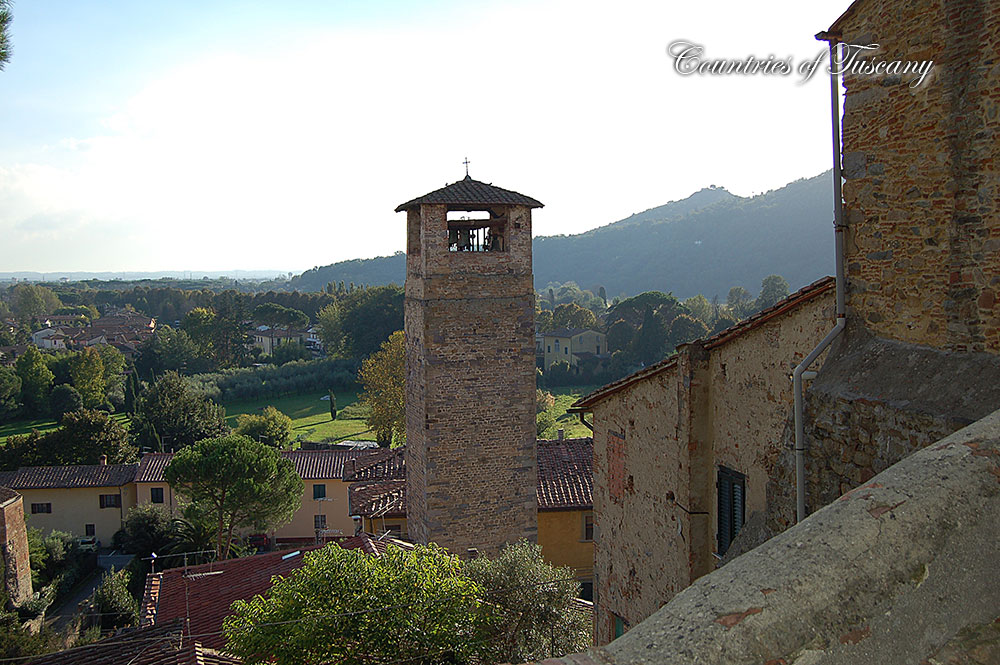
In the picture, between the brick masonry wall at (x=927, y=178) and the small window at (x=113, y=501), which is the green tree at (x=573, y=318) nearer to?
the small window at (x=113, y=501)

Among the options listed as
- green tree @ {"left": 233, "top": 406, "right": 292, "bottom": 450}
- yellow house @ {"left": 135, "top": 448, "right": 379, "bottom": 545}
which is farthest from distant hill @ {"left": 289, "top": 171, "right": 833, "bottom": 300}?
yellow house @ {"left": 135, "top": 448, "right": 379, "bottom": 545}

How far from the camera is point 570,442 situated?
72.9 ft

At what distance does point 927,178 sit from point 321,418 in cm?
4912

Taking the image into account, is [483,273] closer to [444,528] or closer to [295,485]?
[444,528]

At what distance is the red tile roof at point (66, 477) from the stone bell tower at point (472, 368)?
729 inches

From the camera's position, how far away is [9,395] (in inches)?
1956

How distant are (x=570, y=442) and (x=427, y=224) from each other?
9297mm

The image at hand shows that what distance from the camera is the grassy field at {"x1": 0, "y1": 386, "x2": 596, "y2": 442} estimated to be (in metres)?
45.5

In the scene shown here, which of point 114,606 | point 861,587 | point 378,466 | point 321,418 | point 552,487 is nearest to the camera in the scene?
point 861,587

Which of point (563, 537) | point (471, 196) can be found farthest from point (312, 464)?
point (471, 196)

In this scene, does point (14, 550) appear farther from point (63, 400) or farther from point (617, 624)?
point (63, 400)

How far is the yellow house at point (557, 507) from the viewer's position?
18.8 metres

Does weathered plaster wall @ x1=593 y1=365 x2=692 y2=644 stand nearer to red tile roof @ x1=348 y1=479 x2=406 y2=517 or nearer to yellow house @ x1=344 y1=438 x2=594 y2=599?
yellow house @ x1=344 y1=438 x2=594 y2=599

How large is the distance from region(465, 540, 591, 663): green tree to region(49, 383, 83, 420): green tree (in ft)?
156
